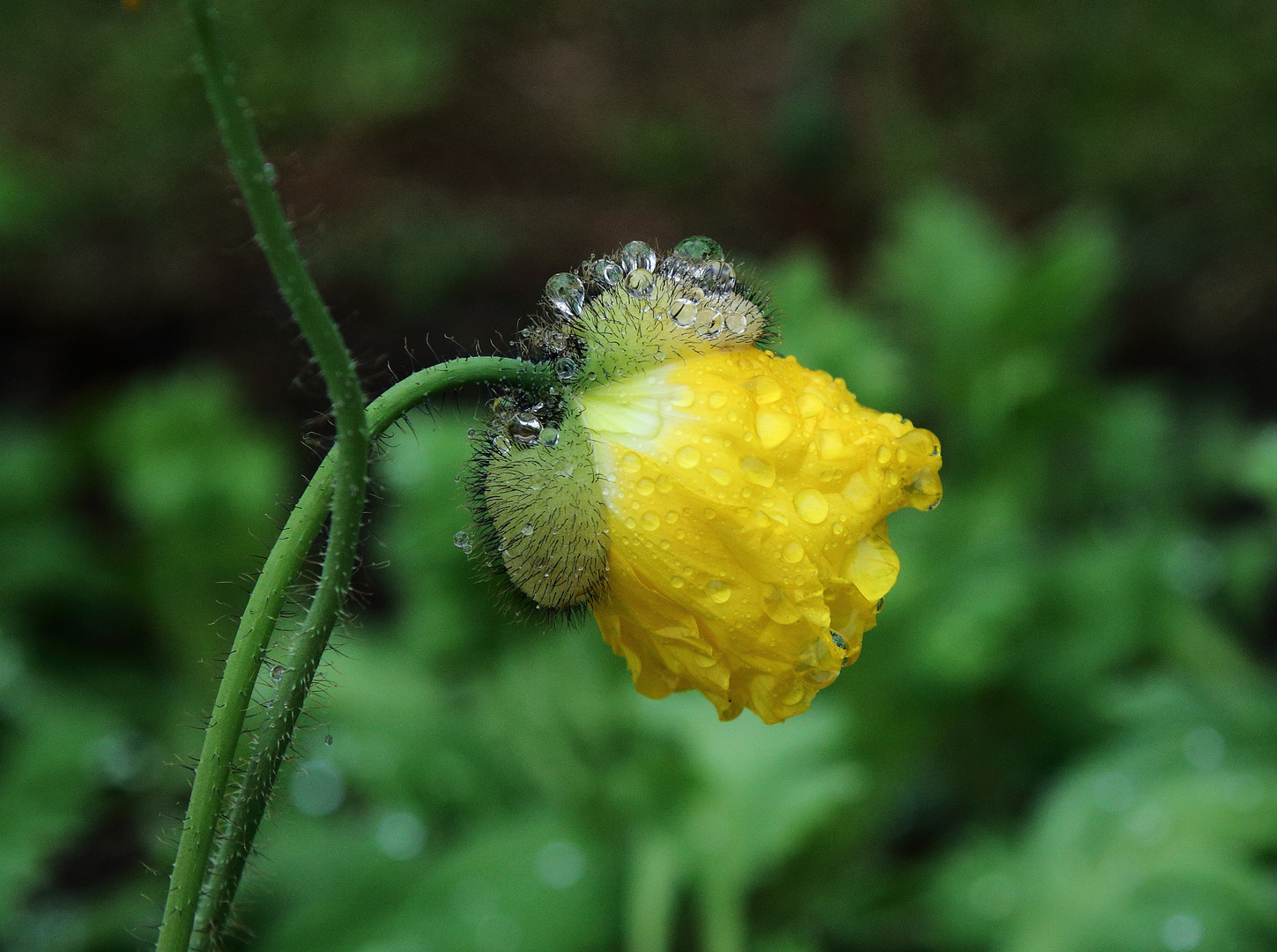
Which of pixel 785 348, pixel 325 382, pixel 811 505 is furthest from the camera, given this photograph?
pixel 785 348

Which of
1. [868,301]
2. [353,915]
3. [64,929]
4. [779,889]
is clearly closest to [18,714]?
[64,929]

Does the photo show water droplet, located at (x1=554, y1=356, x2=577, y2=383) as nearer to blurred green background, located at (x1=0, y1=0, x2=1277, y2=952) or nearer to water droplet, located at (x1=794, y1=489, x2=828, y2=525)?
blurred green background, located at (x1=0, y1=0, x2=1277, y2=952)

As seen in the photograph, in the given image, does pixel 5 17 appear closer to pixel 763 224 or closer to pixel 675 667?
pixel 763 224

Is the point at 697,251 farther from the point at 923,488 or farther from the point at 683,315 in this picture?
the point at 923,488

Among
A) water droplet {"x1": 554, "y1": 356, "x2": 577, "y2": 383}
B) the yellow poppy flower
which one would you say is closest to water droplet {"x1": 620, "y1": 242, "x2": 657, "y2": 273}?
the yellow poppy flower

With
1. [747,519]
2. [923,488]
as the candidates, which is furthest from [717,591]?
[923,488]

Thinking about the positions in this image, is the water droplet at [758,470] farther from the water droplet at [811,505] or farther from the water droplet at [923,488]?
the water droplet at [923,488]
